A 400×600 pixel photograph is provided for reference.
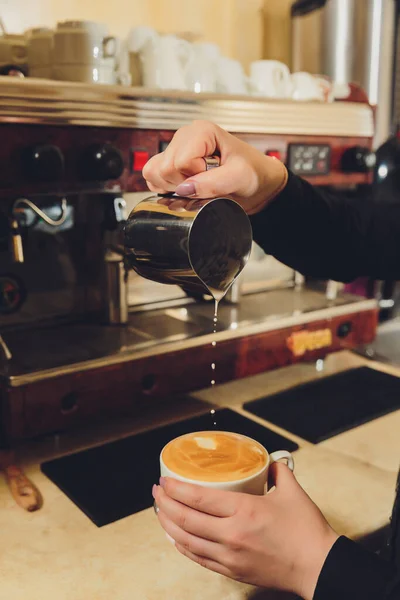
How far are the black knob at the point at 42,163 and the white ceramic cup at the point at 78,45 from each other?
191 mm

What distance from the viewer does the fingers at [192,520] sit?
25.6 inches

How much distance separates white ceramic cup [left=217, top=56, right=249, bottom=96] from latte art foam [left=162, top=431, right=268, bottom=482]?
0.80 m

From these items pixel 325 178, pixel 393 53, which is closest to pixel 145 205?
pixel 325 178

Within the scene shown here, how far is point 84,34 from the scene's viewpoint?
1037 millimetres

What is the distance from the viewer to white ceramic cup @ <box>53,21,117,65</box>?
1.03m

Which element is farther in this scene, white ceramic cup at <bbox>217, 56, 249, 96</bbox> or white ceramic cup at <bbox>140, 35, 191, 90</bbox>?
white ceramic cup at <bbox>217, 56, 249, 96</bbox>

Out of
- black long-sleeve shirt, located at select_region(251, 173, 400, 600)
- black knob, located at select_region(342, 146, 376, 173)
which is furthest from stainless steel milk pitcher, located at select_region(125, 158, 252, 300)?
black knob, located at select_region(342, 146, 376, 173)

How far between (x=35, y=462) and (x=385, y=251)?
2.29 ft

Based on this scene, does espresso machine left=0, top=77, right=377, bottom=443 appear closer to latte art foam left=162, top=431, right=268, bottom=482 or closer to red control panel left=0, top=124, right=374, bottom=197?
red control panel left=0, top=124, right=374, bottom=197

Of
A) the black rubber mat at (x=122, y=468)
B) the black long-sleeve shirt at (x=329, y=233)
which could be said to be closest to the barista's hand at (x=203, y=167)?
the black long-sleeve shirt at (x=329, y=233)

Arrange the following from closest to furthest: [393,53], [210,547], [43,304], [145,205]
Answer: [210,547] < [145,205] < [43,304] < [393,53]

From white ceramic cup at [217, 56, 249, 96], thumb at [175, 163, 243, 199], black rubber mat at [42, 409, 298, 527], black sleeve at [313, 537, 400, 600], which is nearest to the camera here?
black sleeve at [313, 537, 400, 600]

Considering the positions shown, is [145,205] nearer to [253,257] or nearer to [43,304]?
[43,304]

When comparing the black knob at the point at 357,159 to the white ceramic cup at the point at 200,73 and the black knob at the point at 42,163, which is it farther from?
the black knob at the point at 42,163
